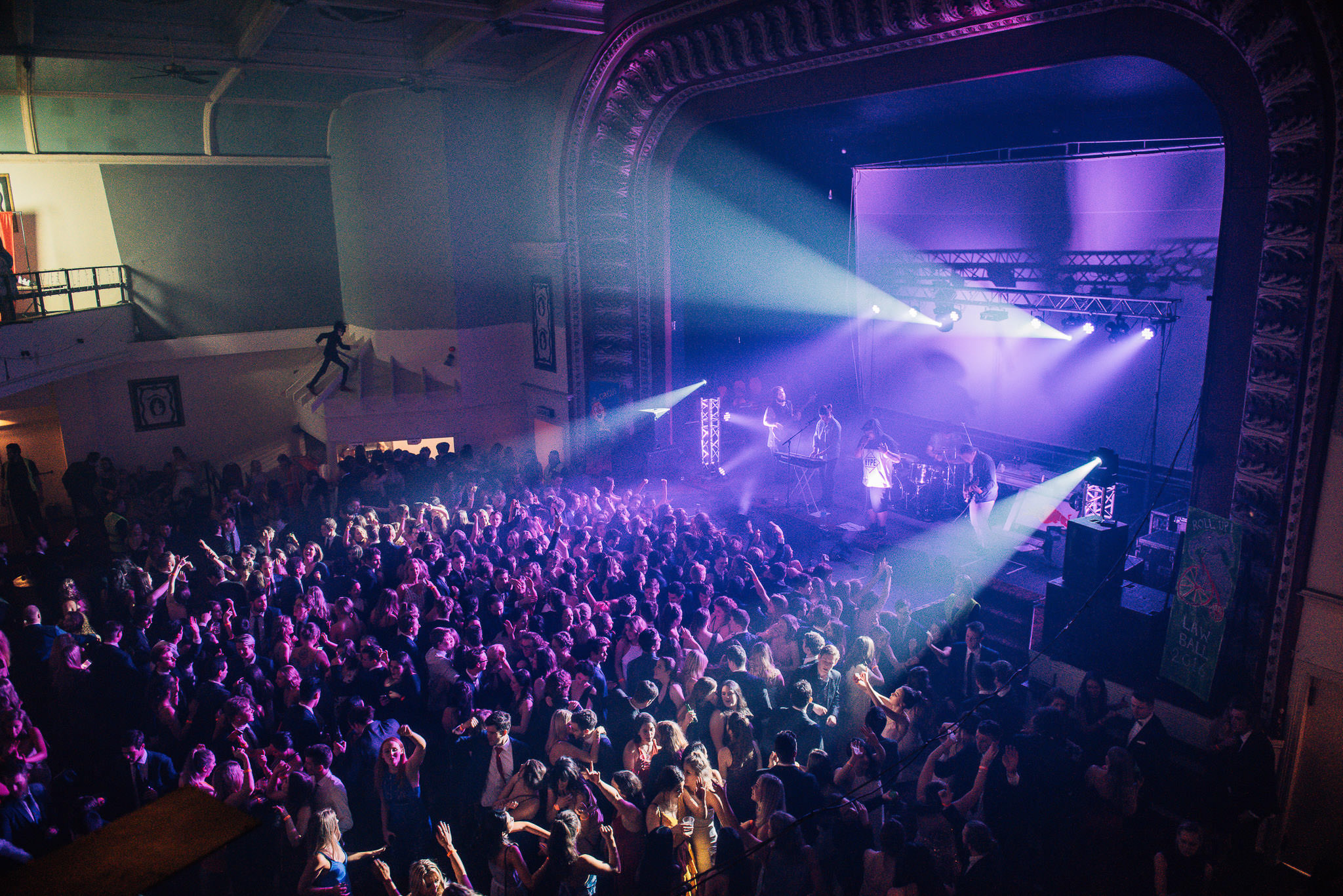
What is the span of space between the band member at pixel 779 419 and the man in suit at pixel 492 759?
871cm

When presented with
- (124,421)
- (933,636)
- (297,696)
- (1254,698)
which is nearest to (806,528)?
(933,636)

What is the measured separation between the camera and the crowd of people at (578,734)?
390cm

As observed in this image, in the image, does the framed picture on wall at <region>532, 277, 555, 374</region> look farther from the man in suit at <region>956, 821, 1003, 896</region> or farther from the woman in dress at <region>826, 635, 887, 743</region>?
the man in suit at <region>956, 821, 1003, 896</region>

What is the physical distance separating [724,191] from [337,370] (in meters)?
6.72

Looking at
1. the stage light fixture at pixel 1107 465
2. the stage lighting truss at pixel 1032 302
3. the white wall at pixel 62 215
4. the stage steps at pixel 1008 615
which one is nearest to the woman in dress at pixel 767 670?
the stage steps at pixel 1008 615

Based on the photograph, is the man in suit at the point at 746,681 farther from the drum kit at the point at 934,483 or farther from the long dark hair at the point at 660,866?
the drum kit at the point at 934,483

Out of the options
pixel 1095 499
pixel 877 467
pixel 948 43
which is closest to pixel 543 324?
pixel 877 467

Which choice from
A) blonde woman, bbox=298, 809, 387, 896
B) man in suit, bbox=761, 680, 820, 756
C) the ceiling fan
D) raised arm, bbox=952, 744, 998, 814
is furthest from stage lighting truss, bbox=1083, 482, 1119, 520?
the ceiling fan

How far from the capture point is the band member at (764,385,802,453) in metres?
12.7

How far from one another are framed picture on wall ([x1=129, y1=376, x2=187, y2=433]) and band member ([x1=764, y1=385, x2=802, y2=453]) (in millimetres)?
9502

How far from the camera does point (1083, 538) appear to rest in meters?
6.87

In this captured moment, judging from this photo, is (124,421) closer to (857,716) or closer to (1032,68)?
(857,716)

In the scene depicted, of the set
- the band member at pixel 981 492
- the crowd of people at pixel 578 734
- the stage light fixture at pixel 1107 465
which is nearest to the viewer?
the crowd of people at pixel 578 734

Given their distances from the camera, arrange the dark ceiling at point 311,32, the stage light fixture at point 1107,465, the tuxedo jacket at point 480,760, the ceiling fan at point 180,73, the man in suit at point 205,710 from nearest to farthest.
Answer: the tuxedo jacket at point 480,760 → the man in suit at point 205,710 → the stage light fixture at point 1107,465 → the dark ceiling at point 311,32 → the ceiling fan at point 180,73
